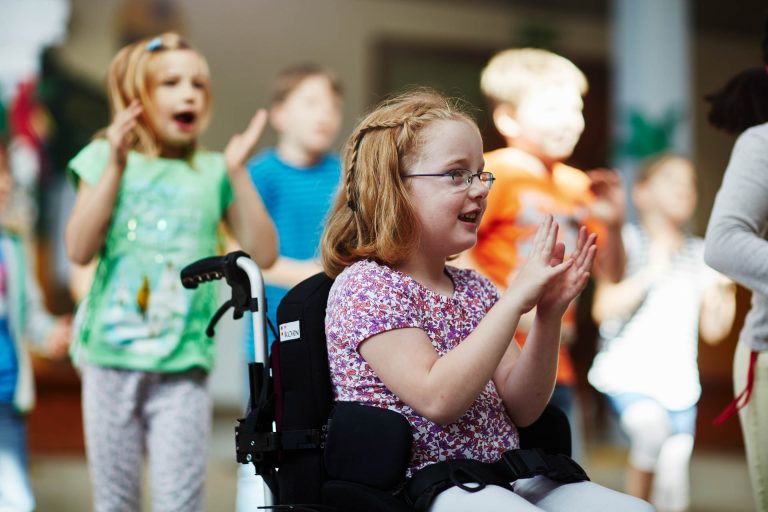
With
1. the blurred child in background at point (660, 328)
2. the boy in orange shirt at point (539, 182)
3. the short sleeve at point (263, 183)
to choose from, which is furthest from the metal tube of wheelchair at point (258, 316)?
the blurred child in background at point (660, 328)

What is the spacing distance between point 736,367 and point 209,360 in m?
1.21

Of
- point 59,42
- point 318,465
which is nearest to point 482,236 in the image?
point 318,465

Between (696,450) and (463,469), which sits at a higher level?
(463,469)

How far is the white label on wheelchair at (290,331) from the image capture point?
5.92 feet

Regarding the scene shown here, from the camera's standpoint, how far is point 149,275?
2.54 metres

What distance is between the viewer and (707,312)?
3945mm

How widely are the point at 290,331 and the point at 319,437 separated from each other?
0.62ft

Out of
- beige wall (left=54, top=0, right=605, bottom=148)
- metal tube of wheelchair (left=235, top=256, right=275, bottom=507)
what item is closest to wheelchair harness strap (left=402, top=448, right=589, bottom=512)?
metal tube of wheelchair (left=235, top=256, right=275, bottom=507)

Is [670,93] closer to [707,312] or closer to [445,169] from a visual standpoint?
[707,312]

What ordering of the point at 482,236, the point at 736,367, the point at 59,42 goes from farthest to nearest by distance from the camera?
the point at 59,42
the point at 482,236
the point at 736,367

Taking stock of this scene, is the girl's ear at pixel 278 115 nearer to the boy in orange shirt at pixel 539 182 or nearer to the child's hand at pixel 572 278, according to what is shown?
the boy in orange shirt at pixel 539 182

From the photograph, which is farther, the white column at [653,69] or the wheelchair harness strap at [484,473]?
the white column at [653,69]

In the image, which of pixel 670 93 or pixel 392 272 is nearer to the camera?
pixel 392 272

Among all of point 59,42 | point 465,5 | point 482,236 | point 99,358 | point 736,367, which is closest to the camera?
point 736,367
